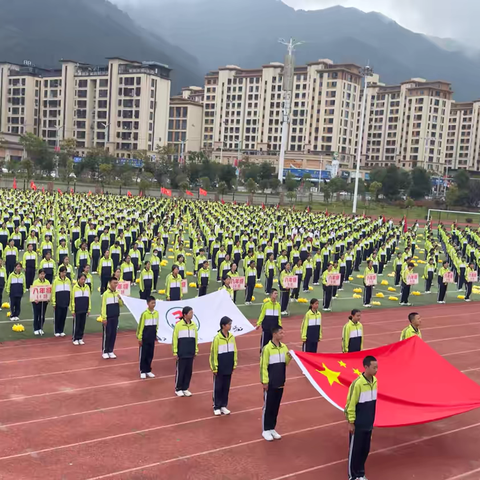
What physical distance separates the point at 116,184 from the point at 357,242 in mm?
37912

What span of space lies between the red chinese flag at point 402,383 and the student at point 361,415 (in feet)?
1.37

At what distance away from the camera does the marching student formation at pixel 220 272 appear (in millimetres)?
7898

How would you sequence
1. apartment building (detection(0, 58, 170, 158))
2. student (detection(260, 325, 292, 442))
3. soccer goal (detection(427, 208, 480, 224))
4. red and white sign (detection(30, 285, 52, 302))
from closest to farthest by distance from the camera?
student (detection(260, 325, 292, 442)), red and white sign (detection(30, 285, 52, 302)), soccer goal (detection(427, 208, 480, 224)), apartment building (detection(0, 58, 170, 158))

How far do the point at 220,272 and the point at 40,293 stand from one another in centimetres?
632

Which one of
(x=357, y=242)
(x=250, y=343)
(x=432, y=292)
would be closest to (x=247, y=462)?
(x=250, y=343)

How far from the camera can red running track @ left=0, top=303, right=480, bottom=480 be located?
6562 mm

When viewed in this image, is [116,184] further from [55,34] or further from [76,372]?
[55,34]

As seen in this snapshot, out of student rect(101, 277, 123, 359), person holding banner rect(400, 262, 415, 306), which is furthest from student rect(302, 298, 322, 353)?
person holding banner rect(400, 262, 415, 306)

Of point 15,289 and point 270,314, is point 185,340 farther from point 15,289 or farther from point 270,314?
point 15,289

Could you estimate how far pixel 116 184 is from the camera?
58.3 meters

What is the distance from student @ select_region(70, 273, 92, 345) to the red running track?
441 millimetres

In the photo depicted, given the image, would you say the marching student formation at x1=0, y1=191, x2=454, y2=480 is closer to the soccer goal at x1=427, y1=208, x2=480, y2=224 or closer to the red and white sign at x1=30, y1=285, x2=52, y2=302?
the red and white sign at x1=30, y1=285, x2=52, y2=302

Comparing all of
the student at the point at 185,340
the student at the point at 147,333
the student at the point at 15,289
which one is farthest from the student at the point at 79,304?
the student at the point at 185,340

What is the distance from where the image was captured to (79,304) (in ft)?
35.4
